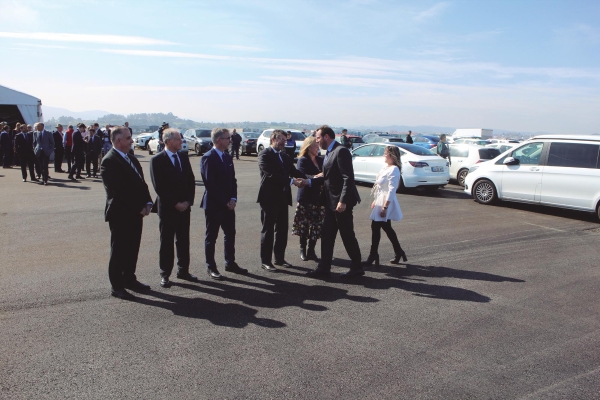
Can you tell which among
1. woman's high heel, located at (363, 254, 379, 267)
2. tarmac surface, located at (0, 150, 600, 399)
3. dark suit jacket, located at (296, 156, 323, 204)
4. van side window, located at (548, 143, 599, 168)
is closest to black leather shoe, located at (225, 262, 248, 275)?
tarmac surface, located at (0, 150, 600, 399)

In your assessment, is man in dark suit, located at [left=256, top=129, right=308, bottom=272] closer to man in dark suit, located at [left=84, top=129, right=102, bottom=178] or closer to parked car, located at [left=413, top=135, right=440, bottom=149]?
man in dark suit, located at [left=84, top=129, right=102, bottom=178]

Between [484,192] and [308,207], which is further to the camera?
[484,192]

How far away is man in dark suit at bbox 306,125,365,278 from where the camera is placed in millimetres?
5938

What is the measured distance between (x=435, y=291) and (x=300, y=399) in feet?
9.64

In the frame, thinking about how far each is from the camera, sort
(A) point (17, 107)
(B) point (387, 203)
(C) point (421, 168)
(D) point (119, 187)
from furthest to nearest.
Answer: (A) point (17, 107), (C) point (421, 168), (B) point (387, 203), (D) point (119, 187)

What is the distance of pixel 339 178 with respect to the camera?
6.05 meters

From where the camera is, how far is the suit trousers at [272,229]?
6457mm

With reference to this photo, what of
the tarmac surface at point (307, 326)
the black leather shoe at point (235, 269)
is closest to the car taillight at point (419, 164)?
the tarmac surface at point (307, 326)

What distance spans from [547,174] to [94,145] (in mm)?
14929

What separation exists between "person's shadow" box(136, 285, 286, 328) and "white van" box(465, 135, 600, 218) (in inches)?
352

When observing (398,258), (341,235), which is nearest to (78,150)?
(341,235)

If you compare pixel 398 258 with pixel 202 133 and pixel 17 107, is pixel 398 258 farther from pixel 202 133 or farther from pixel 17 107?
pixel 17 107

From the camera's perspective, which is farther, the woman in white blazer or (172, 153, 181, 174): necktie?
the woman in white blazer

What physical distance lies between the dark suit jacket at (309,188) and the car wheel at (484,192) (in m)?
7.38
